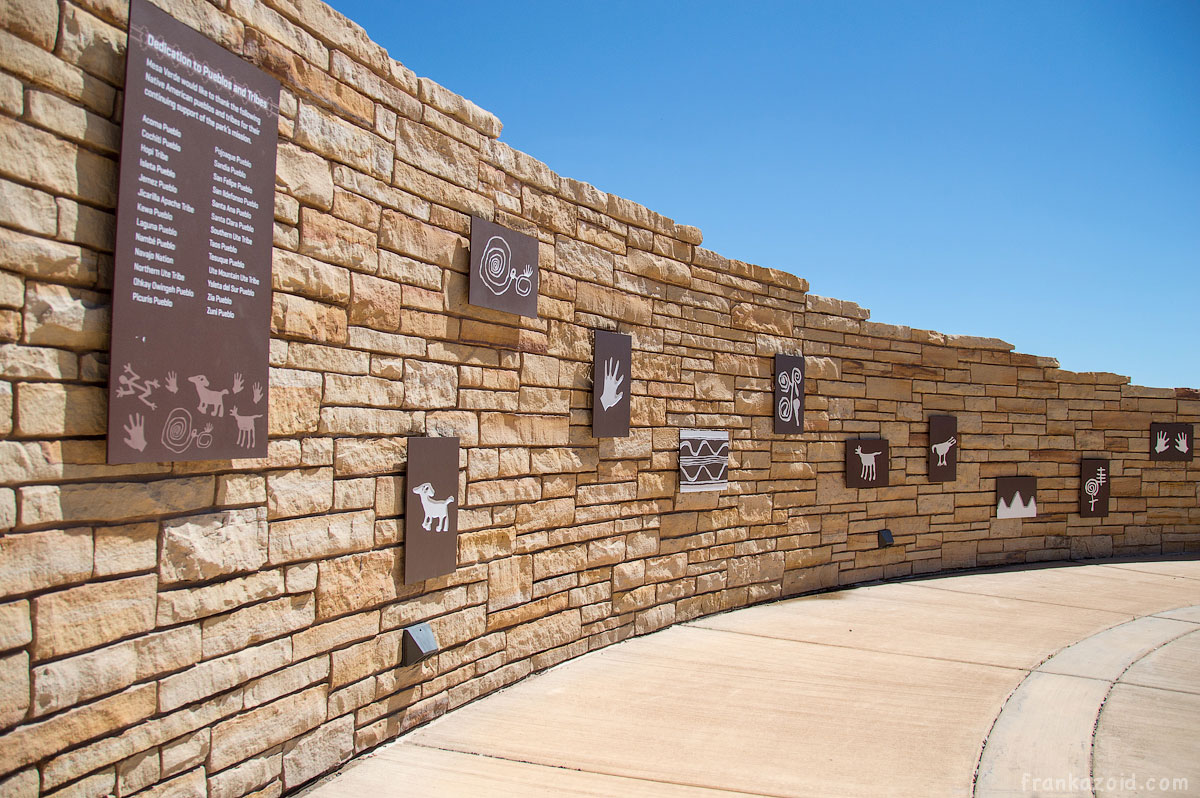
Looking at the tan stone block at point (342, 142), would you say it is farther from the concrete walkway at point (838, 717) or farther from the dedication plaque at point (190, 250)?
the concrete walkway at point (838, 717)

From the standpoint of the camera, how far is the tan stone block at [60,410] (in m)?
2.31

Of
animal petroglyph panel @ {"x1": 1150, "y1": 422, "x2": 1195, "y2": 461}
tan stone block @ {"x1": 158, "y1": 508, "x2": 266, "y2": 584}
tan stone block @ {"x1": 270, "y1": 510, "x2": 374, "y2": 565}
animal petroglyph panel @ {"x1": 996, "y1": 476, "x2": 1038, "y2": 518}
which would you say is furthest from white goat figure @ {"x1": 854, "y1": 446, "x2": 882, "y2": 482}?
tan stone block @ {"x1": 158, "y1": 508, "x2": 266, "y2": 584}

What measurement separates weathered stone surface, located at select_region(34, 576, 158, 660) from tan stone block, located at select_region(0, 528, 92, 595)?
0.17ft

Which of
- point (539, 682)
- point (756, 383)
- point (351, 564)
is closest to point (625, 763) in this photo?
point (539, 682)

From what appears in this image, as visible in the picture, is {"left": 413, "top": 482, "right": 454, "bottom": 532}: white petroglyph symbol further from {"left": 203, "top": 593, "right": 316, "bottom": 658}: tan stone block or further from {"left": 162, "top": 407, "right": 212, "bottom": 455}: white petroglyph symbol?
{"left": 162, "top": 407, "right": 212, "bottom": 455}: white petroglyph symbol

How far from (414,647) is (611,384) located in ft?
7.83

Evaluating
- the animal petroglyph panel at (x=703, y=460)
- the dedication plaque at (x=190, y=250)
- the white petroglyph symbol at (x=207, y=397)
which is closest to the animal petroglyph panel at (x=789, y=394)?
the animal petroglyph panel at (x=703, y=460)

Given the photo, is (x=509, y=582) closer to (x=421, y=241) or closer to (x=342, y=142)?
(x=421, y=241)

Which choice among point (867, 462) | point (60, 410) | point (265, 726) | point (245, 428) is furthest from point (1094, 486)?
point (60, 410)

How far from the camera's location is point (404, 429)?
3969 mm

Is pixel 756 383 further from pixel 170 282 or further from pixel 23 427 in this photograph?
pixel 23 427

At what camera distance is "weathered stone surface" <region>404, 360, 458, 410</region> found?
400 cm

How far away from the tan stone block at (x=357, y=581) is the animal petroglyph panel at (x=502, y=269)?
1.52 metres

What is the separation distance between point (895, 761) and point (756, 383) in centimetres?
402
